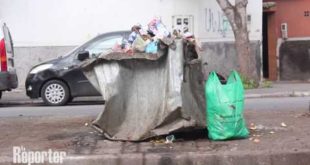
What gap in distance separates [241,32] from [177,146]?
34.7ft

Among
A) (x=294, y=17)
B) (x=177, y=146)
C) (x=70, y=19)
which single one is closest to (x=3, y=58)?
(x=70, y=19)

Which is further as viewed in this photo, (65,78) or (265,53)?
(265,53)

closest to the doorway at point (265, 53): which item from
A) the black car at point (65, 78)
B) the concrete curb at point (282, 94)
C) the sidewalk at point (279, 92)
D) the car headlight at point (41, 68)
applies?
the sidewalk at point (279, 92)

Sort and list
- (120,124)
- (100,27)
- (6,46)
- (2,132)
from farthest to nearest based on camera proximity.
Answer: (100,27) < (6,46) < (2,132) < (120,124)

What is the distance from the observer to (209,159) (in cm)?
634

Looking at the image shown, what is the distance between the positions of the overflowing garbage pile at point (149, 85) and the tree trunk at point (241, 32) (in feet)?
32.1

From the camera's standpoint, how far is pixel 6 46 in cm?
1394

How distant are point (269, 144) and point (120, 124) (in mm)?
1732

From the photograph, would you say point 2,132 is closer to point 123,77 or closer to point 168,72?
point 123,77

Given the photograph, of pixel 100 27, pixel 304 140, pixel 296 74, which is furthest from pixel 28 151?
pixel 296 74

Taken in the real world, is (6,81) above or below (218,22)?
below

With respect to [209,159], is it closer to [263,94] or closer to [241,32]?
[263,94]

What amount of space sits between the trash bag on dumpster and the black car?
6.63 metres

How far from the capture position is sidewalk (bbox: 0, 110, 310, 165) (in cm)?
636
